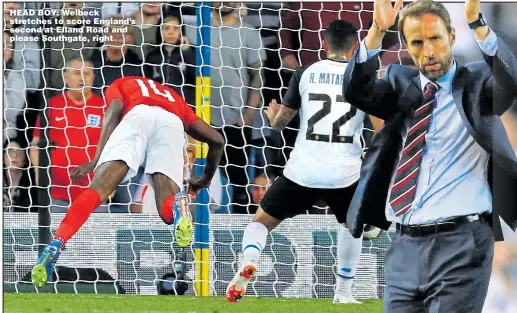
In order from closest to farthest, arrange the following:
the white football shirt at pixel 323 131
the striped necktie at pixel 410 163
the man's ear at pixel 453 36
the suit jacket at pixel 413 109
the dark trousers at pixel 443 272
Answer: the dark trousers at pixel 443 272, the striped necktie at pixel 410 163, the suit jacket at pixel 413 109, the man's ear at pixel 453 36, the white football shirt at pixel 323 131

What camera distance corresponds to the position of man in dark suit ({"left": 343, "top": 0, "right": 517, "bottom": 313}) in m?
3.21

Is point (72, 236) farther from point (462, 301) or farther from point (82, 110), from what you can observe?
point (462, 301)

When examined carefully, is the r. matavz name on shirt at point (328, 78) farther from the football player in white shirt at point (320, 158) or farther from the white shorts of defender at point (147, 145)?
the white shorts of defender at point (147, 145)

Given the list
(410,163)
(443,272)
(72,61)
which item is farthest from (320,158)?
(72,61)

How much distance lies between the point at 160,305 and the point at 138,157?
74 centimetres

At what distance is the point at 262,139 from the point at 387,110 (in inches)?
30.6

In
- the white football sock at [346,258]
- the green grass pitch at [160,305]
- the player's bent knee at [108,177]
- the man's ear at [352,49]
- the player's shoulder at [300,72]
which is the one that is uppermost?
the man's ear at [352,49]

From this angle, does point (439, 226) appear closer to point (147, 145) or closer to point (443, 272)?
point (443, 272)

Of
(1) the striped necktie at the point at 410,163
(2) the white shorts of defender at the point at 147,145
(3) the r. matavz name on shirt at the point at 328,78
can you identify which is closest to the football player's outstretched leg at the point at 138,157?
(2) the white shorts of defender at the point at 147,145

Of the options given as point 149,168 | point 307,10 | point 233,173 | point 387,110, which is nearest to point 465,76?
point 387,110

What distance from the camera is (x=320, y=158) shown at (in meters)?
4.20

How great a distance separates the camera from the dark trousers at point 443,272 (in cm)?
316

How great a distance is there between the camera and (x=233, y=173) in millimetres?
4266

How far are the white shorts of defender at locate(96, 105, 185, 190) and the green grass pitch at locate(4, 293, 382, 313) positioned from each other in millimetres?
580
